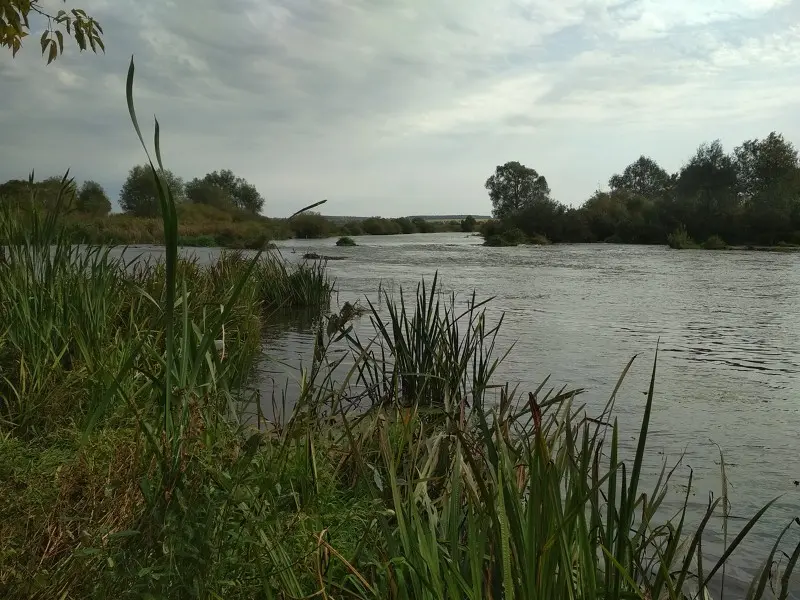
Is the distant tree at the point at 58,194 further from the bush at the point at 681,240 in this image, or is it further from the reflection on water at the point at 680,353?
the bush at the point at 681,240

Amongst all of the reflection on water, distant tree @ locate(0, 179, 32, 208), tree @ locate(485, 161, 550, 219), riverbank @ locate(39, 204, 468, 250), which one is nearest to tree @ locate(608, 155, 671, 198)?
tree @ locate(485, 161, 550, 219)

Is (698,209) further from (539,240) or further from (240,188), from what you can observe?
(240,188)

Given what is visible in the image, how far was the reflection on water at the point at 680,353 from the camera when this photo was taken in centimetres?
485

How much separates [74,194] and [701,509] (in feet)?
15.2

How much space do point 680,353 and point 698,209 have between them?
40239 millimetres

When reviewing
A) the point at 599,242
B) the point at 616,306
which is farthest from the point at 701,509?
the point at 599,242

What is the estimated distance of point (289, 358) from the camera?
814 cm

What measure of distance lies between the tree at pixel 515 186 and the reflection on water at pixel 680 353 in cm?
6699

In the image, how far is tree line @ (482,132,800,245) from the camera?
4238 cm

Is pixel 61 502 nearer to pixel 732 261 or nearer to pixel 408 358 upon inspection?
pixel 408 358

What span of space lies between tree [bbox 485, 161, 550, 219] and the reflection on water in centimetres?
6699

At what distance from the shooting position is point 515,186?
8844cm

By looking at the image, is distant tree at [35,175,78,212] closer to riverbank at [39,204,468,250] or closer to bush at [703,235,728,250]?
riverbank at [39,204,468,250]

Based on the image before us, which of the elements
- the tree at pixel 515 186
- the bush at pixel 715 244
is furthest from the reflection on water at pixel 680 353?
the tree at pixel 515 186
